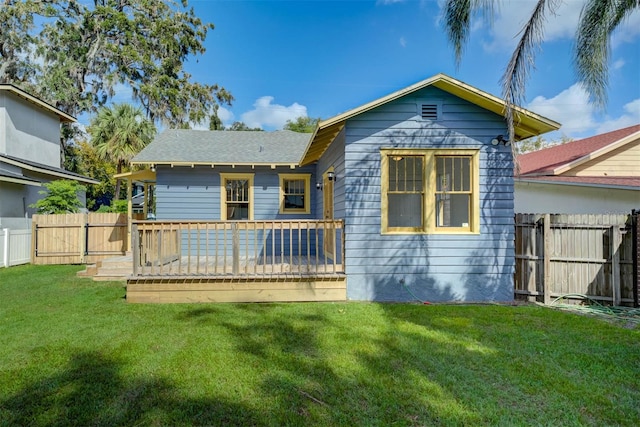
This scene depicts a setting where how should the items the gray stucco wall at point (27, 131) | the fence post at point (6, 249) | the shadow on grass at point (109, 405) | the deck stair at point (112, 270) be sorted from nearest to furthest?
the shadow on grass at point (109, 405) → the deck stair at point (112, 270) → the fence post at point (6, 249) → the gray stucco wall at point (27, 131)

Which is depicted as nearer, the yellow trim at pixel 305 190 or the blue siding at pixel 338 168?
the blue siding at pixel 338 168

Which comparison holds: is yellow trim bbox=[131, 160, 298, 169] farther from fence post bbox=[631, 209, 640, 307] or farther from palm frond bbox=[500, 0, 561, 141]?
fence post bbox=[631, 209, 640, 307]

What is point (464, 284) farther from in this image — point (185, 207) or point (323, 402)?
point (185, 207)

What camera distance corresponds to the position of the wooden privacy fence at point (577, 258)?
5.65 metres

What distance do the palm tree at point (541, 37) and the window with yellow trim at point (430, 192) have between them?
43.1 inches

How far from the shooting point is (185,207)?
9508 mm

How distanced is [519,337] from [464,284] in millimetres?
1876

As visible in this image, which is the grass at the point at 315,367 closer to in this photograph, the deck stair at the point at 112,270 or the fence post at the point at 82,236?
the deck stair at the point at 112,270

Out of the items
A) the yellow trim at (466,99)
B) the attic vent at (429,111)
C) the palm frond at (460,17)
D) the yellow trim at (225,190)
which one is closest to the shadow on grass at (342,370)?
the yellow trim at (466,99)

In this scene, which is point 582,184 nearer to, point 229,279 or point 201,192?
point 229,279

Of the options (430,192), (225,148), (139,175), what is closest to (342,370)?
(430,192)

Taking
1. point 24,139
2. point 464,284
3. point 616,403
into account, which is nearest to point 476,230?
point 464,284

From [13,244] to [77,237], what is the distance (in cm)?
152

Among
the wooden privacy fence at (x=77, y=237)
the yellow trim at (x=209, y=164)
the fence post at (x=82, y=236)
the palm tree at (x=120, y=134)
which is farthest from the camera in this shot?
the palm tree at (x=120, y=134)
